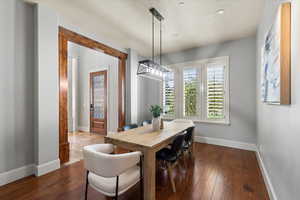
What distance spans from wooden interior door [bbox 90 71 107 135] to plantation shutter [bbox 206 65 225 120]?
354 cm

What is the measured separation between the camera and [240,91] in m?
3.58

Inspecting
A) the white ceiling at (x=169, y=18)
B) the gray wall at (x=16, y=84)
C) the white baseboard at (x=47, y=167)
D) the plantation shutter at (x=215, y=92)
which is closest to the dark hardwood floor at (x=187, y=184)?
the white baseboard at (x=47, y=167)

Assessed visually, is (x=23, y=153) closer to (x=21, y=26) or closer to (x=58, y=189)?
(x=58, y=189)

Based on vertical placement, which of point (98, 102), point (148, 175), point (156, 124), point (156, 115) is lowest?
point (148, 175)

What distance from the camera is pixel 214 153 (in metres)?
3.26

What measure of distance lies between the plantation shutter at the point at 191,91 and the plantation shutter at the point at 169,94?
1.36 feet

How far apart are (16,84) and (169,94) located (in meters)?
3.75

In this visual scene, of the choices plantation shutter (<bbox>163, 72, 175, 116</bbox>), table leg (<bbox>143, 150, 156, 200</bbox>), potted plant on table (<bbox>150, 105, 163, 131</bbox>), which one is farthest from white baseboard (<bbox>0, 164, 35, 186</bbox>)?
plantation shutter (<bbox>163, 72, 175, 116</bbox>)

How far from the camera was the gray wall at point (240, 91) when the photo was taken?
3441 mm

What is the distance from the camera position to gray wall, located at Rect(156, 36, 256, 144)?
3441mm

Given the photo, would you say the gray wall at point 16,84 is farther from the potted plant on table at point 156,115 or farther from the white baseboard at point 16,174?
the potted plant on table at point 156,115

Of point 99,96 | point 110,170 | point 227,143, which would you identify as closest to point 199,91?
point 227,143

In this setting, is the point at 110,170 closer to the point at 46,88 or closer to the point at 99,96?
the point at 46,88

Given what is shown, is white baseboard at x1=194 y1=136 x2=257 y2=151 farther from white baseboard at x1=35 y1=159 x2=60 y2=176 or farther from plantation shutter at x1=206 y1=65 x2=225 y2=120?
white baseboard at x1=35 y1=159 x2=60 y2=176
